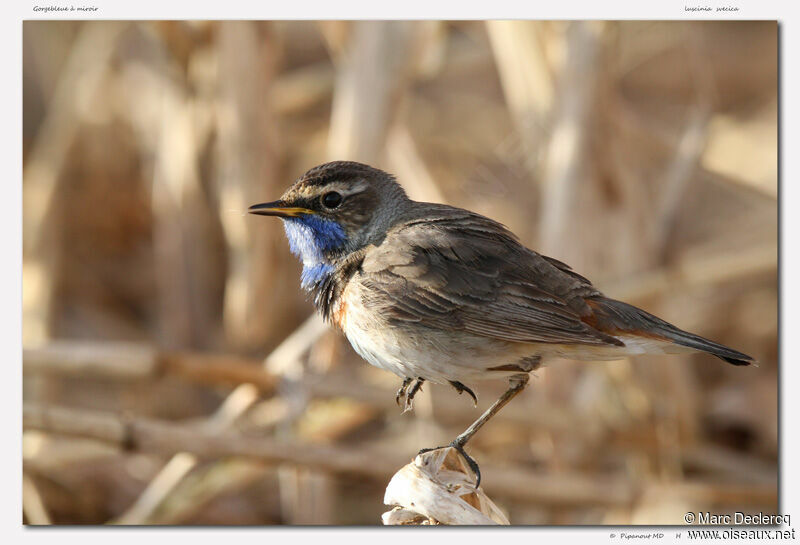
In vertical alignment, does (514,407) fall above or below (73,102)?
below

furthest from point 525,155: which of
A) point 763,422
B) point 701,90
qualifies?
point 763,422

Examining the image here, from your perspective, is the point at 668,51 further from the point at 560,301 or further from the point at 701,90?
the point at 560,301

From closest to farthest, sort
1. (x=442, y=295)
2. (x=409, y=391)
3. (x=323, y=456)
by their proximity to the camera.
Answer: (x=442, y=295)
(x=409, y=391)
(x=323, y=456)

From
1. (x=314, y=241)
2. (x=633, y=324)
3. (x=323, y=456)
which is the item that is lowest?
(x=323, y=456)

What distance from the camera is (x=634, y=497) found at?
511 centimetres

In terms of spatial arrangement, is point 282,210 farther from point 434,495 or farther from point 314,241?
point 434,495

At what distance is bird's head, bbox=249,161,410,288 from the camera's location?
3504mm

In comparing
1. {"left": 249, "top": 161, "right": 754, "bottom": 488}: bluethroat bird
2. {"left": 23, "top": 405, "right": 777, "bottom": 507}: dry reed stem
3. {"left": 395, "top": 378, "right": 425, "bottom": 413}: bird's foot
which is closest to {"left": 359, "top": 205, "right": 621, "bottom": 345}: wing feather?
{"left": 249, "top": 161, "right": 754, "bottom": 488}: bluethroat bird

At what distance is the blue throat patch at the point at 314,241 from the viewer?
3.52 m

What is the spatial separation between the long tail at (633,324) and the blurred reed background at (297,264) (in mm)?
1443

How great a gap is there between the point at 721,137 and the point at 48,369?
4.37 m

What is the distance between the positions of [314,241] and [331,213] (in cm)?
12

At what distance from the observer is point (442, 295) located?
3.38m

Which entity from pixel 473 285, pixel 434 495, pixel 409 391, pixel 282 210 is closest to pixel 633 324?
pixel 473 285
